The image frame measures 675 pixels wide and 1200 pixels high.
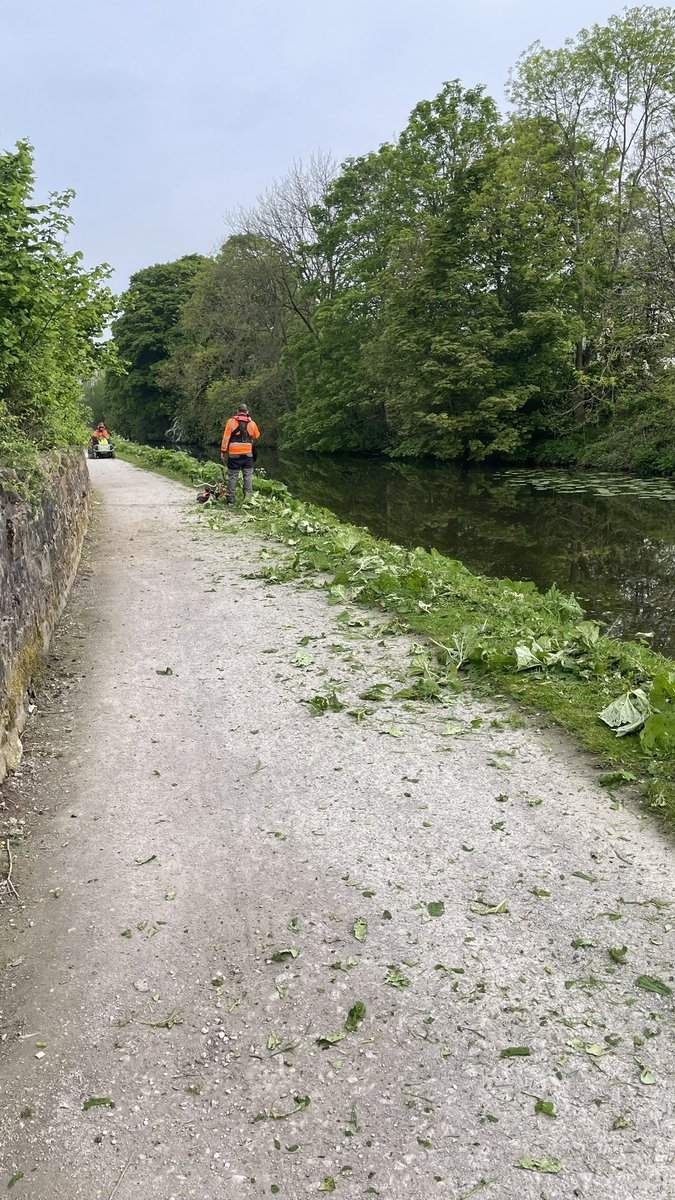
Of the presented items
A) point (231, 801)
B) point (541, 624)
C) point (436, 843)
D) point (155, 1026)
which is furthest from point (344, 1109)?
point (541, 624)

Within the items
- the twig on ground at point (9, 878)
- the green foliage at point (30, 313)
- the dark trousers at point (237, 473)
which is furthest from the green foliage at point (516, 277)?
the twig on ground at point (9, 878)

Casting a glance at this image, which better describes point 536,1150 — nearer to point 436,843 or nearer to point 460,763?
point 436,843

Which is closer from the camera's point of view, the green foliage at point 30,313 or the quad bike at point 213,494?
the green foliage at point 30,313

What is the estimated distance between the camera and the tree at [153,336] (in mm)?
61969

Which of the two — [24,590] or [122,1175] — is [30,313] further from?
[122,1175]

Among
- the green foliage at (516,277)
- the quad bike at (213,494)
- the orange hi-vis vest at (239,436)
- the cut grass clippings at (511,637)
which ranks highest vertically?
the green foliage at (516,277)

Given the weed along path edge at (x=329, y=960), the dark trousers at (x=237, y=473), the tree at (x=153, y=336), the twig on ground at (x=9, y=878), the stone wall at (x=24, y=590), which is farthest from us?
the tree at (x=153, y=336)

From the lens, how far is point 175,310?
62656 mm

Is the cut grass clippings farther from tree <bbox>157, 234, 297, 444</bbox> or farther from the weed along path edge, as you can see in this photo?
tree <bbox>157, 234, 297, 444</bbox>

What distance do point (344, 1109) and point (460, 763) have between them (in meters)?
2.41

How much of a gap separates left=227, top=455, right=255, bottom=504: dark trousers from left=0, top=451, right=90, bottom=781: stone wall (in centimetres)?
676

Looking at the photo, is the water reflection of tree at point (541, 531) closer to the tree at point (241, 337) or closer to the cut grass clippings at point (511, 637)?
the cut grass clippings at point (511, 637)

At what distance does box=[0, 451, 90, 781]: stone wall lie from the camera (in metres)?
4.96

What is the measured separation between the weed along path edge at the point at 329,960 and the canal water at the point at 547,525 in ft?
14.9
